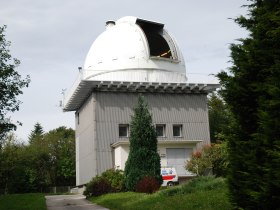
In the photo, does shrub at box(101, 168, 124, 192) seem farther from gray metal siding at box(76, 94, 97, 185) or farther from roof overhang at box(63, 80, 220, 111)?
roof overhang at box(63, 80, 220, 111)

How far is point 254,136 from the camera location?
734cm

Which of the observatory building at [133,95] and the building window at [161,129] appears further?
the building window at [161,129]

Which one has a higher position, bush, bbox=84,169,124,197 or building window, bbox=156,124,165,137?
building window, bbox=156,124,165,137

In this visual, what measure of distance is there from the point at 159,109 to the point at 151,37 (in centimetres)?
656

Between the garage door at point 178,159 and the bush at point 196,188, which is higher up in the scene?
the garage door at point 178,159

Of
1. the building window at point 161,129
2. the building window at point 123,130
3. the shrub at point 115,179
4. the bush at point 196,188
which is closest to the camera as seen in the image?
the bush at point 196,188

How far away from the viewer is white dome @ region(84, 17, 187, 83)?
32.6m

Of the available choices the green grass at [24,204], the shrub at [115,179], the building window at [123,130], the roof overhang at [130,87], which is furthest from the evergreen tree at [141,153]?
the building window at [123,130]

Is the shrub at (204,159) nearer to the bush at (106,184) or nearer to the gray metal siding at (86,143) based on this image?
the bush at (106,184)

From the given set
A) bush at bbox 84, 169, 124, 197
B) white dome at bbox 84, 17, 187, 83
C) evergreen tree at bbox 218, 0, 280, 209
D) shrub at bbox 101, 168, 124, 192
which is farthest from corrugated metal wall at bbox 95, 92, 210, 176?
evergreen tree at bbox 218, 0, 280, 209

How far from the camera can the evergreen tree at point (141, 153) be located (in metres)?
23.3

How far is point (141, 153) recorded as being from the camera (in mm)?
23688

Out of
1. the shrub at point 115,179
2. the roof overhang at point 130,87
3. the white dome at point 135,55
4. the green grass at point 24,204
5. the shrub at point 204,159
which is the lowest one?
the green grass at point 24,204

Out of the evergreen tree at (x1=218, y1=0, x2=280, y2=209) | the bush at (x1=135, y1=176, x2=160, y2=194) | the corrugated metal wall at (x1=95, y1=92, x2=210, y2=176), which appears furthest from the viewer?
the corrugated metal wall at (x1=95, y1=92, x2=210, y2=176)
